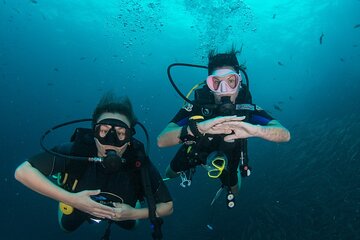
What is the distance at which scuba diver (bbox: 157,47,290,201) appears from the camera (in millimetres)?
3561

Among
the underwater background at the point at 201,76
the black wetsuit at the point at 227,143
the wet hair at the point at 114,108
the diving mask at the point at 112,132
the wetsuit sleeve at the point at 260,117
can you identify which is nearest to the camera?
the diving mask at the point at 112,132

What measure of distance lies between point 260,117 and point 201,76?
58461 millimetres

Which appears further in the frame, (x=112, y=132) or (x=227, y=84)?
(x=227, y=84)

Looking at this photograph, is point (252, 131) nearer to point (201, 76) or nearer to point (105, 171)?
point (105, 171)

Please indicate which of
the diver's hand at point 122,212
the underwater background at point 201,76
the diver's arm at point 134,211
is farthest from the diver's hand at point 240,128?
the underwater background at point 201,76

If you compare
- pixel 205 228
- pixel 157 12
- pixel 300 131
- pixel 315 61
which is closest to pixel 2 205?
pixel 205 228

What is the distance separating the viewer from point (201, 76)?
204ft

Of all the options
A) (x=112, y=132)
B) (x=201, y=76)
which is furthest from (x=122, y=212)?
(x=201, y=76)

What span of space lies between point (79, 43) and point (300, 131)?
106ft

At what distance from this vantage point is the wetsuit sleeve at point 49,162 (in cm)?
354

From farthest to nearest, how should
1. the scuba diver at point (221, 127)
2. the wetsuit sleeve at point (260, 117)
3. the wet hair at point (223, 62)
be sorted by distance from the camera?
the wet hair at point (223, 62), the wetsuit sleeve at point (260, 117), the scuba diver at point (221, 127)

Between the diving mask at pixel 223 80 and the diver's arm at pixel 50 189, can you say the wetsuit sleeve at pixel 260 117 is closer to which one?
the diving mask at pixel 223 80

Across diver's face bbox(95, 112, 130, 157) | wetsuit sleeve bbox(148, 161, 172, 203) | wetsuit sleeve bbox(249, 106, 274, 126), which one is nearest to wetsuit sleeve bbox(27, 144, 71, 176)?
diver's face bbox(95, 112, 130, 157)

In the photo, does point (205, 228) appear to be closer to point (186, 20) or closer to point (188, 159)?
point (188, 159)
